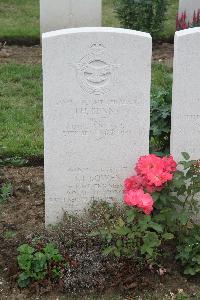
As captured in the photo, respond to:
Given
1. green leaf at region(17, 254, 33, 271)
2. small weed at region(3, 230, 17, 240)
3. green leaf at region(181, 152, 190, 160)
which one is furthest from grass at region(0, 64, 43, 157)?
green leaf at region(181, 152, 190, 160)

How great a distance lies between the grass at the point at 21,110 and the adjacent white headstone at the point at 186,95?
1832 millimetres

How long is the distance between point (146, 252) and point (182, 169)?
2.23ft

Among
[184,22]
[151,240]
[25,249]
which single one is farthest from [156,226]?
[184,22]

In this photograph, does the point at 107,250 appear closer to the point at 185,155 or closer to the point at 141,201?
the point at 141,201

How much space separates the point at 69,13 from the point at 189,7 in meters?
1.72

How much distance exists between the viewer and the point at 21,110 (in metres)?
7.28

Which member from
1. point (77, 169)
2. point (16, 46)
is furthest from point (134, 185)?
point (16, 46)

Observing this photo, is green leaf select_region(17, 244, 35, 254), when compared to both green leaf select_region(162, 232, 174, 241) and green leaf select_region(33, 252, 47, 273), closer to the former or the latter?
green leaf select_region(33, 252, 47, 273)

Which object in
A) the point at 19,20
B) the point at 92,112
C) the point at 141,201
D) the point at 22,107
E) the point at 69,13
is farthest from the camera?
the point at 19,20

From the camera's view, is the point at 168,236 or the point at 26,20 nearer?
the point at 168,236

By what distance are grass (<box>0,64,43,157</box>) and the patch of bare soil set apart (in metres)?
0.34

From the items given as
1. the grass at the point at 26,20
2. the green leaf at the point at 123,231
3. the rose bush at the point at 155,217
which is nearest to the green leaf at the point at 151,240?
the rose bush at the point at 155,217

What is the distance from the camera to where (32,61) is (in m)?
8.92

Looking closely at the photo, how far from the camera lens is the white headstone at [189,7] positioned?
9531 millimetres
